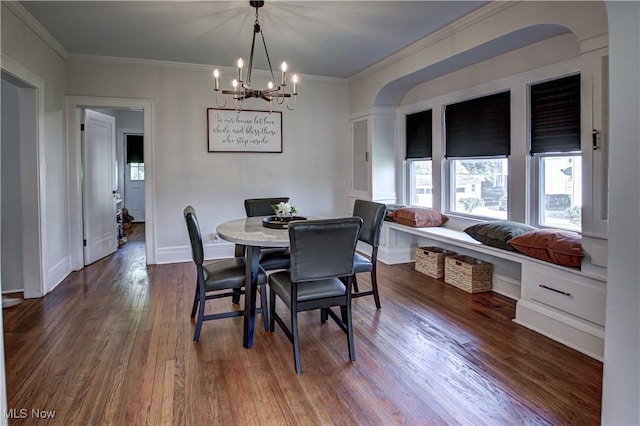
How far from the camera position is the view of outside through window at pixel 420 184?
5344mm

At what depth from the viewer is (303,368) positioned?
8.50 ft

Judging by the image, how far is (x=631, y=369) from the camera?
1.51 meters

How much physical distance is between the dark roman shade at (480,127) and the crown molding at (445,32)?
78 centimetres

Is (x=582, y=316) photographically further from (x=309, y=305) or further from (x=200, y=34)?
(x=200, y=34)

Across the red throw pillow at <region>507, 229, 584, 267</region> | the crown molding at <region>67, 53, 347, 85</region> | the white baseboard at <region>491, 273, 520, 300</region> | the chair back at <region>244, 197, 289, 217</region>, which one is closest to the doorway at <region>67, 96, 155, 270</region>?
the crown molding at <region>67, 53, 347, 85</region>

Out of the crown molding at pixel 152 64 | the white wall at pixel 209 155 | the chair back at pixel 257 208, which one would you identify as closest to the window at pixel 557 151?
the chair back at pixel 257 208

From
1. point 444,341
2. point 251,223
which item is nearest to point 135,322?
point 251,223

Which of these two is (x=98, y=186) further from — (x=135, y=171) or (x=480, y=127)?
(x=480, y=127)

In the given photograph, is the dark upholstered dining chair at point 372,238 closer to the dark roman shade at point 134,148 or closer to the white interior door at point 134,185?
the white interior door at point 134,185

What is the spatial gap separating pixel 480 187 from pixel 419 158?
1.10 meters

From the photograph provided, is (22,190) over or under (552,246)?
over

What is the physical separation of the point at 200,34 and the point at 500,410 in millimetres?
4063

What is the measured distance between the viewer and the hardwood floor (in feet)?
6.99

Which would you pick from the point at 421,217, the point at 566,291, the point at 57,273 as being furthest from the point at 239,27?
the point at 566,291
